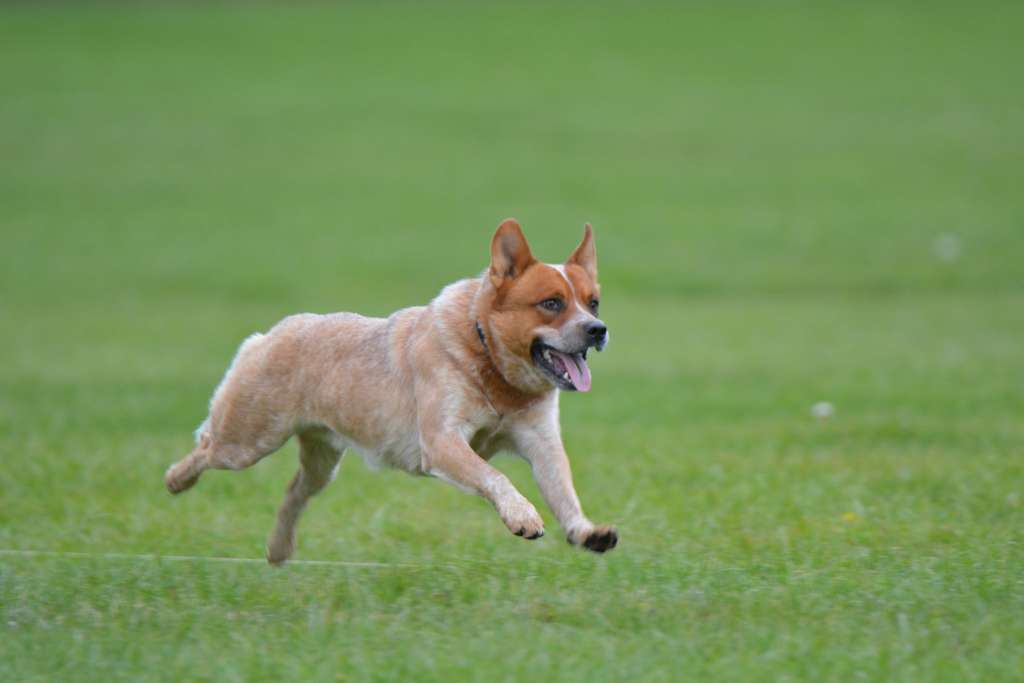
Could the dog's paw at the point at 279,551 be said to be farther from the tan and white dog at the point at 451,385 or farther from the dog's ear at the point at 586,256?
the dog's ear at the point at 586,256

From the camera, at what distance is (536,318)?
23.1 ft

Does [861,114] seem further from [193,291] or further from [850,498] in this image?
[850,498]

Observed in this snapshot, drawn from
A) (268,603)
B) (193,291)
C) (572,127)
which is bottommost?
(268,603)

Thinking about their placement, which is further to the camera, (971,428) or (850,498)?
(971,428)

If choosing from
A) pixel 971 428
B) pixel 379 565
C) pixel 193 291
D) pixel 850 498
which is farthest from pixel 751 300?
pixel 379 565

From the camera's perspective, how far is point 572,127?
125ft

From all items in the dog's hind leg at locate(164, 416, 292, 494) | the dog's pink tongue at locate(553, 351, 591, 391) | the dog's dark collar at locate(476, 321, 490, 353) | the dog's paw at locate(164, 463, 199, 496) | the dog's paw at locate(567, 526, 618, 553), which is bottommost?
the dog's paw at locate(164, 463, 199, 496)

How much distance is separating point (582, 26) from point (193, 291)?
28320 millimetres

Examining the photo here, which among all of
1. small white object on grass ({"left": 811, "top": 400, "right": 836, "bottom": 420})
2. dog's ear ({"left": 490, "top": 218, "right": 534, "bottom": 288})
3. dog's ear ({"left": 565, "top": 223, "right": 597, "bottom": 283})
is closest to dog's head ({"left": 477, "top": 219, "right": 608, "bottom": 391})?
dog's ear ({"left": 490, "top": 218, "right": 534, "bottom": 288})

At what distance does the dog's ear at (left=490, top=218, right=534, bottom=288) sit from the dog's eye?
25 cm

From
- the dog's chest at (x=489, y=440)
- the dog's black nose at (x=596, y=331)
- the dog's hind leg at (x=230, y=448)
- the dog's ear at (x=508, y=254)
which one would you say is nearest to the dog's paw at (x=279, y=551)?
the dog's hind leg at (x=230, y=448)

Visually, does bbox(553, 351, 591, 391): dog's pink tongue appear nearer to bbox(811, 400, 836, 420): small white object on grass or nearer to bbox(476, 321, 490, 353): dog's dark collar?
bbox(476, 321, 490, 353): dog's dark collar

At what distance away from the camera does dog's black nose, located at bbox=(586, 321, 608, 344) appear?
6.89m

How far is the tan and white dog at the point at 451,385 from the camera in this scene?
7000mm
